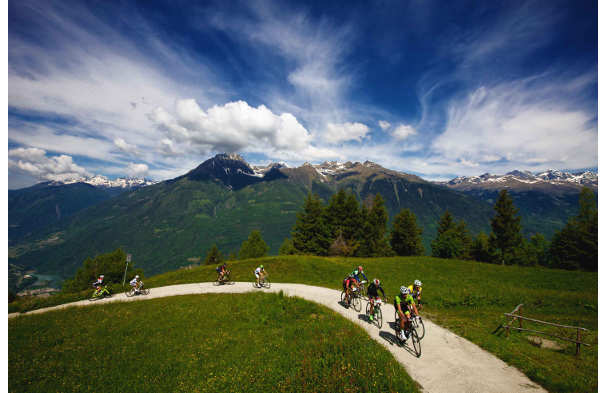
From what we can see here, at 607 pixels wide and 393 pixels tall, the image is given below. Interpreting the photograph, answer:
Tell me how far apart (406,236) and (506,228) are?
18.8 metres

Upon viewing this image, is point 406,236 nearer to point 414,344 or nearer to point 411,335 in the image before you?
point 411,335

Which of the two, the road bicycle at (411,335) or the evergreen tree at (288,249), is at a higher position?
the road bicycle at (411,335)

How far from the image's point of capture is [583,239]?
1609 inches

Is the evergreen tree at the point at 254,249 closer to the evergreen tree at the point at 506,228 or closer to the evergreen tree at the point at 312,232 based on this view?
the evergreen tree at the point at 312,232

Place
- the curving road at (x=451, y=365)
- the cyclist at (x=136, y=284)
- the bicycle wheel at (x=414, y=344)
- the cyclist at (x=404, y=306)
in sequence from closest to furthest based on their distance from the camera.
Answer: the curving road at (x=451, y=365)
the bicycle wheel at (x=414, y=344)
the cyclist at (x=404, y=306)
the cyclist at (x=136, y=284)

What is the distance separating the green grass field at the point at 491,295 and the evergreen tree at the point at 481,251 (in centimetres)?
2271

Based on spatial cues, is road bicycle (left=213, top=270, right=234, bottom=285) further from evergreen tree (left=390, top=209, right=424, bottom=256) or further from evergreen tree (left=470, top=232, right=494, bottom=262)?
evergreen tree (left=470, top=232, right=494, bottom=262)

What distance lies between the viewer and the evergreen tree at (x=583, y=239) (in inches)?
1593

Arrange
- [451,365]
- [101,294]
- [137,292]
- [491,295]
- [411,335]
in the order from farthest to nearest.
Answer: [137,292] → [101,294] → [491,295] → [411,335] → [451,365]

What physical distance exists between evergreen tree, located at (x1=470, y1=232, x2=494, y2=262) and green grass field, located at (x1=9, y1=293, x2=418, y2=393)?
53.7m

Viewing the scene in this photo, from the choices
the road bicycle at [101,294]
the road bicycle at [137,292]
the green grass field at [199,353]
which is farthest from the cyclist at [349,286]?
the road bicycle at [101,294]

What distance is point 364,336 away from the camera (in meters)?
12.2

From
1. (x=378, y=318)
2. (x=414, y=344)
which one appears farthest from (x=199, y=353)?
(x=378, y=318)

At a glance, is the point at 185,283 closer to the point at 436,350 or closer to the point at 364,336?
the point at 364,336
